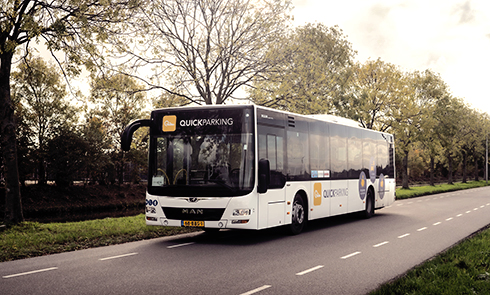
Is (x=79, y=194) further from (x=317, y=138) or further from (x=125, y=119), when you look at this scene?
(x=317, y=138)

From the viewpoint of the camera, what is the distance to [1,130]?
1314 cm

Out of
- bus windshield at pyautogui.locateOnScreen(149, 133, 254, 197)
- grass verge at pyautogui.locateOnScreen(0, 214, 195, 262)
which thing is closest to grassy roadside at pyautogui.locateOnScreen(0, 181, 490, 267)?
grass verge at pyautogui.locateOnScreen(0, 214, 195, 262)

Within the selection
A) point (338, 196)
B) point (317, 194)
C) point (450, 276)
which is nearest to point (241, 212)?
point (317, 194)

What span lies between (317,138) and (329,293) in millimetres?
7901

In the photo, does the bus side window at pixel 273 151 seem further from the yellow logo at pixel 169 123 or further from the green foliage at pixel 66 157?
the green foliage at pixel 66 157

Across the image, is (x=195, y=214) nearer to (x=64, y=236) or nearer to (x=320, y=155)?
(x=64, y=236)

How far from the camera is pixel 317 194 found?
1385 cm

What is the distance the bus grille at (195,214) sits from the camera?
1077 cm

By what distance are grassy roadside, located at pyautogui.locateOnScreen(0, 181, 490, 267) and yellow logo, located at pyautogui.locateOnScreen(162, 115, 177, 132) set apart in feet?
9.27

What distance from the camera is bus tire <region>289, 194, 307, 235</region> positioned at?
1270 cm

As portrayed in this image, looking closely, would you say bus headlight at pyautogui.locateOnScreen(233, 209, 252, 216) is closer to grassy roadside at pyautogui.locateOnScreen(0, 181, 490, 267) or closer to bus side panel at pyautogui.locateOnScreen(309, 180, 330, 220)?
grassy roadside at pyautogui.locateOnScreen(0, 181, 490, 267)

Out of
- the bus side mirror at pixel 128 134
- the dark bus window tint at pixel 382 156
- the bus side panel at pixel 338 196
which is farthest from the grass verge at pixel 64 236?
the dark bus window tint at pixel 382 156

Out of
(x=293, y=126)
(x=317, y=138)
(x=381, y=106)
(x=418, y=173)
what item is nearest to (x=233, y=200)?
(x=293, y=126)

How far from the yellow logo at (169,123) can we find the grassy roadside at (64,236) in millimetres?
2827
